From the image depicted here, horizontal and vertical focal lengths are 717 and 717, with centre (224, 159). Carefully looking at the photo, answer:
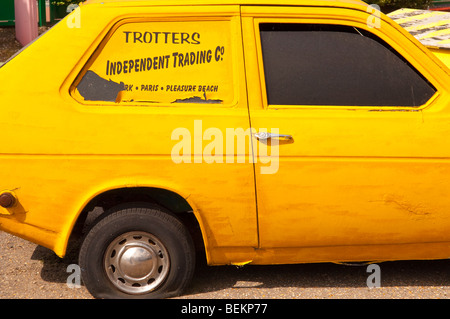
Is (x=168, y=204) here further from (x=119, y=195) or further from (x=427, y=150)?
(x=427, y=150)

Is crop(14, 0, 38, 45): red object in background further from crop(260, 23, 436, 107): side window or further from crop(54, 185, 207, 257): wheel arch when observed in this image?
crop(260, 23, 436, 107): side window

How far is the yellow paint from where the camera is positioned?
4.09 metres

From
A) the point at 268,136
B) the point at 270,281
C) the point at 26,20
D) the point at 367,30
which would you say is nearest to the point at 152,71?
the point at 268,136

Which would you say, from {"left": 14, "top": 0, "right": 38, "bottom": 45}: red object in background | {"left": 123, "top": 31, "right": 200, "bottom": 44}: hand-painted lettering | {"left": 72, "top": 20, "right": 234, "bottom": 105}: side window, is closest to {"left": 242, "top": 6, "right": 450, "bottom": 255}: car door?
{"left": 72, "top": 20, "right": 234, "bottom": 105}: side window

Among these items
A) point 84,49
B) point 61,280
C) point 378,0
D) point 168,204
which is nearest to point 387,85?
point 168,204

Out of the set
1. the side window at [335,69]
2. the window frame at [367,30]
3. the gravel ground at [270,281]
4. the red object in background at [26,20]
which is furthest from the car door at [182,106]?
the red object in background at [26,20]

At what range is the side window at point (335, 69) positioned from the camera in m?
4.22

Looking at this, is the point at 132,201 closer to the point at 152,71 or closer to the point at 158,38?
the point at 152,71

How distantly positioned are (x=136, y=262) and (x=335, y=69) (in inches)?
64.6

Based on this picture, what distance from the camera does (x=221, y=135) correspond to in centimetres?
411

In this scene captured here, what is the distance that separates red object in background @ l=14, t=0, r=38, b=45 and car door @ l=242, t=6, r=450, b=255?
416 inches

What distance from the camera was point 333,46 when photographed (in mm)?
4258

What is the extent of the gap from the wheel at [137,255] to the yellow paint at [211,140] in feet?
0.52

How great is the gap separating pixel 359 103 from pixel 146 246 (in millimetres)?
1517
